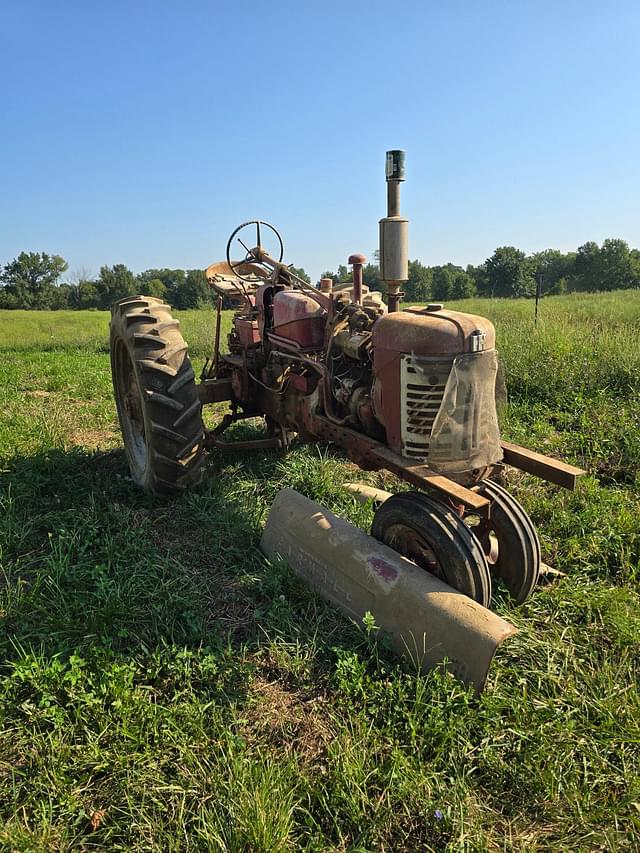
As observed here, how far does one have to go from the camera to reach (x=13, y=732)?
2.13 m

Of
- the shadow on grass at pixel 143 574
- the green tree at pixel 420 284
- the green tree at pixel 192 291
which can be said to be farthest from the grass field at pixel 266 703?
the green tree at pixel 420 284

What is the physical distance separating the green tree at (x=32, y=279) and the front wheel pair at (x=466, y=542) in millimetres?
68741

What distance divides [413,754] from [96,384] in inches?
278

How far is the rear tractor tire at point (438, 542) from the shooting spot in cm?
255

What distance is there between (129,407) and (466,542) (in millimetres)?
3054

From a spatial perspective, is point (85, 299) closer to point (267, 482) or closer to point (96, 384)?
point (96, 384)

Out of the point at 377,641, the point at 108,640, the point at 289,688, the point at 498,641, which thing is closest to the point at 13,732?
the point at 108,640

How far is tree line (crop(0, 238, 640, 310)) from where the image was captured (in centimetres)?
6119

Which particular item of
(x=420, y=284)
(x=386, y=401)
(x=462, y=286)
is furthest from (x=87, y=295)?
(x=386, y=401)

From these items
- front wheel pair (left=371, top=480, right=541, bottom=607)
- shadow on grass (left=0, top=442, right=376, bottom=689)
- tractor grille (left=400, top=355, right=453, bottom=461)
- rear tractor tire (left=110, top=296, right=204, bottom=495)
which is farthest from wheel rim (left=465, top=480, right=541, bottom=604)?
rear tractor tire (left=110, top=296, right=204, bottom=495)

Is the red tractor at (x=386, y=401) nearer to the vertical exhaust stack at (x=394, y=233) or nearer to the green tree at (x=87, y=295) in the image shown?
the vertical exhaust stack at (x=394, y=233)

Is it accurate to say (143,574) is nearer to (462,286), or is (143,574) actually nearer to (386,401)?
(386,401)

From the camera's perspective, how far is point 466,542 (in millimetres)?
2566

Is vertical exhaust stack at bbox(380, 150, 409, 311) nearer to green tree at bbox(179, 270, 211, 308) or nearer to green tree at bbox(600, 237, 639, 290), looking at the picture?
green tree at bbox(179, 270, 211, 308)
